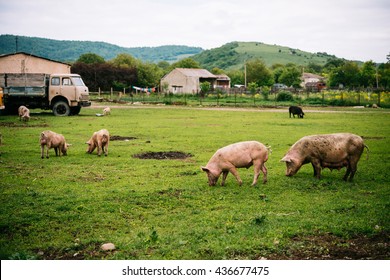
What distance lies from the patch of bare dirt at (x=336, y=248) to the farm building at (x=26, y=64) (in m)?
44.8

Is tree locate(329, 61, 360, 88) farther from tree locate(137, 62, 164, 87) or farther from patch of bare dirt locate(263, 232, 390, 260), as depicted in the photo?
patch of bare dirt locate(263, 232, 390, 260)

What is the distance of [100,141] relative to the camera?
1576 centimetres

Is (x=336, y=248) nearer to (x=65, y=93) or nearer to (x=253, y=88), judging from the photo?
(x=65, y=93)

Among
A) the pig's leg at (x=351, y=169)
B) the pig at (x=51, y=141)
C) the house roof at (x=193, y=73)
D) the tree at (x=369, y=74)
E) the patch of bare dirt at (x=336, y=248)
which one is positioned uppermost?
the house roof at (x=193, y=73)

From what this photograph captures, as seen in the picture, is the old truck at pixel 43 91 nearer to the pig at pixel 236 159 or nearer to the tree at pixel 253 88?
the pig at pixel 236 159

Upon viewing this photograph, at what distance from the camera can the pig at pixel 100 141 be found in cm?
1572

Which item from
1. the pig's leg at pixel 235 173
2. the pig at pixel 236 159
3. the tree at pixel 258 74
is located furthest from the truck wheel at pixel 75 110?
the tree at pixel 258 74

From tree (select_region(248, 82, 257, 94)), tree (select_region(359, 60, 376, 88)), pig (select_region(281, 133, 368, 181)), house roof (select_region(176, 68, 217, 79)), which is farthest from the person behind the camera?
house roof (select_region(176, 68, 217, 79))

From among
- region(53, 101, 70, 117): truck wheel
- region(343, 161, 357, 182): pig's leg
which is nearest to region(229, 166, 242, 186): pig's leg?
region(343, 161, 357, 182): pig's leg

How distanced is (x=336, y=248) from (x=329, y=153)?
17.1 feet

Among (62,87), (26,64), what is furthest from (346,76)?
(62,87)

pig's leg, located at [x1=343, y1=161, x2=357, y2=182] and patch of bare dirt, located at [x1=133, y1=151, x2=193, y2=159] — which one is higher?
pig's leg, located at [x1=343, y1=161, x2=357, y2=182]

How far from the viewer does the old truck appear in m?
33.5

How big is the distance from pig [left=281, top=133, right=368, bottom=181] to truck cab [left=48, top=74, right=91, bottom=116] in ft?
83.6
